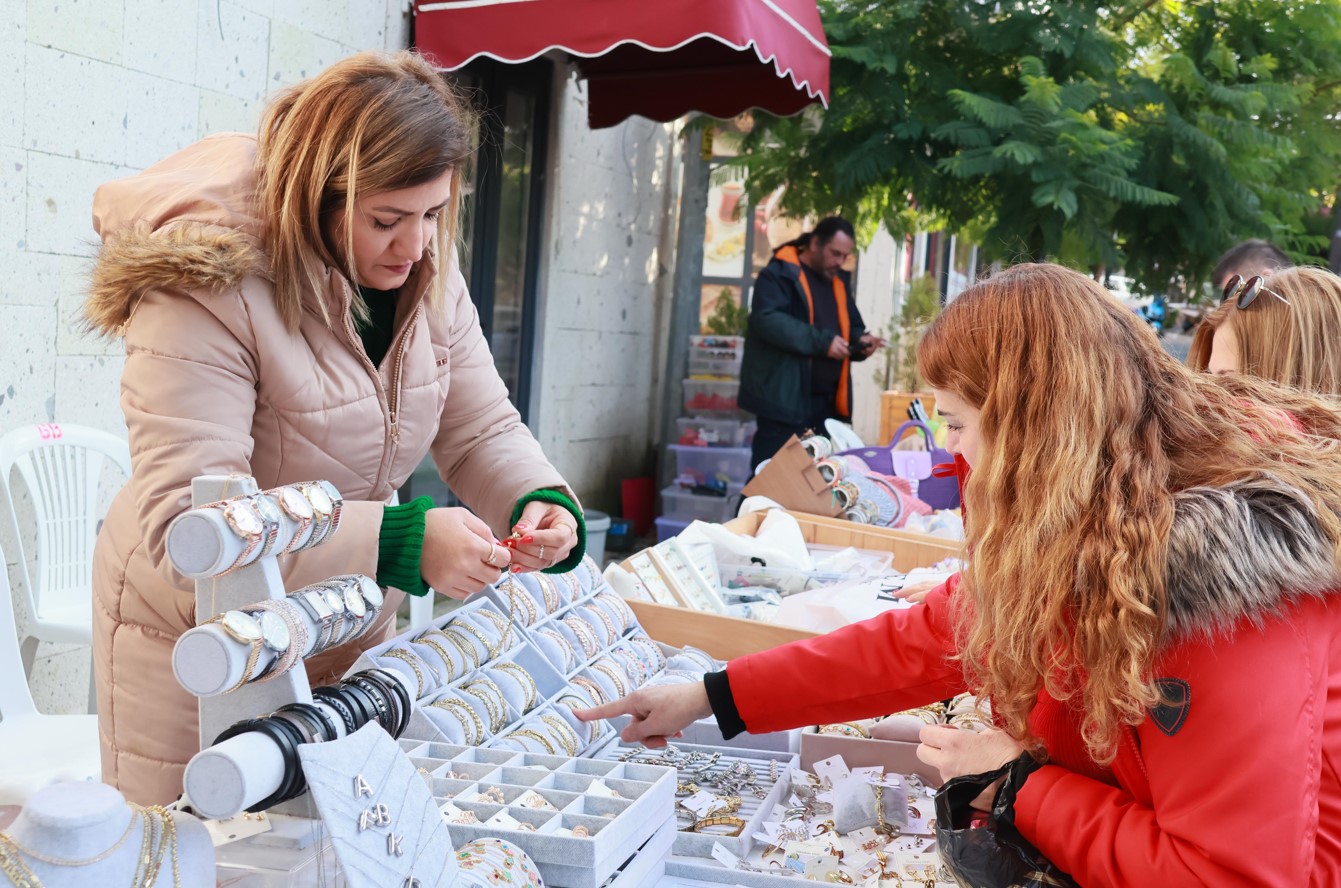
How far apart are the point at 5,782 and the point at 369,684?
1543 mm

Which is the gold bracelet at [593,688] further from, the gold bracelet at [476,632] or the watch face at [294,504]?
the watch face at [294,504]

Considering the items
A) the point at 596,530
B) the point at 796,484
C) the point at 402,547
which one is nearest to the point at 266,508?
the point at 402,547

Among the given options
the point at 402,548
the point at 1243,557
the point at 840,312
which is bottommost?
the point at 402,548

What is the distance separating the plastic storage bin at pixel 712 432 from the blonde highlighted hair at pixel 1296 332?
19.3 ft

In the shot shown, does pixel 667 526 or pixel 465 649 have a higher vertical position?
pixel 465 649

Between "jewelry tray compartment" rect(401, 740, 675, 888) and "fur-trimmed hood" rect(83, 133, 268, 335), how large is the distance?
760mm

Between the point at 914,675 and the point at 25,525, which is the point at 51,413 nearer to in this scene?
the point at 25,525

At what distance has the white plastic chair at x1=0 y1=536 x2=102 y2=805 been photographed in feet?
8.39

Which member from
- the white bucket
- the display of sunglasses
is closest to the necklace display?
the display of sunglasses

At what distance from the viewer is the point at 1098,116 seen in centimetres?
654

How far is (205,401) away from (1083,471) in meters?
1.12

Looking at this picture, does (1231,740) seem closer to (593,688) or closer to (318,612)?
(318,612)

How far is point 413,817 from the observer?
3.70 feet

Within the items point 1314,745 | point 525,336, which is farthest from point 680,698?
point 525,336
